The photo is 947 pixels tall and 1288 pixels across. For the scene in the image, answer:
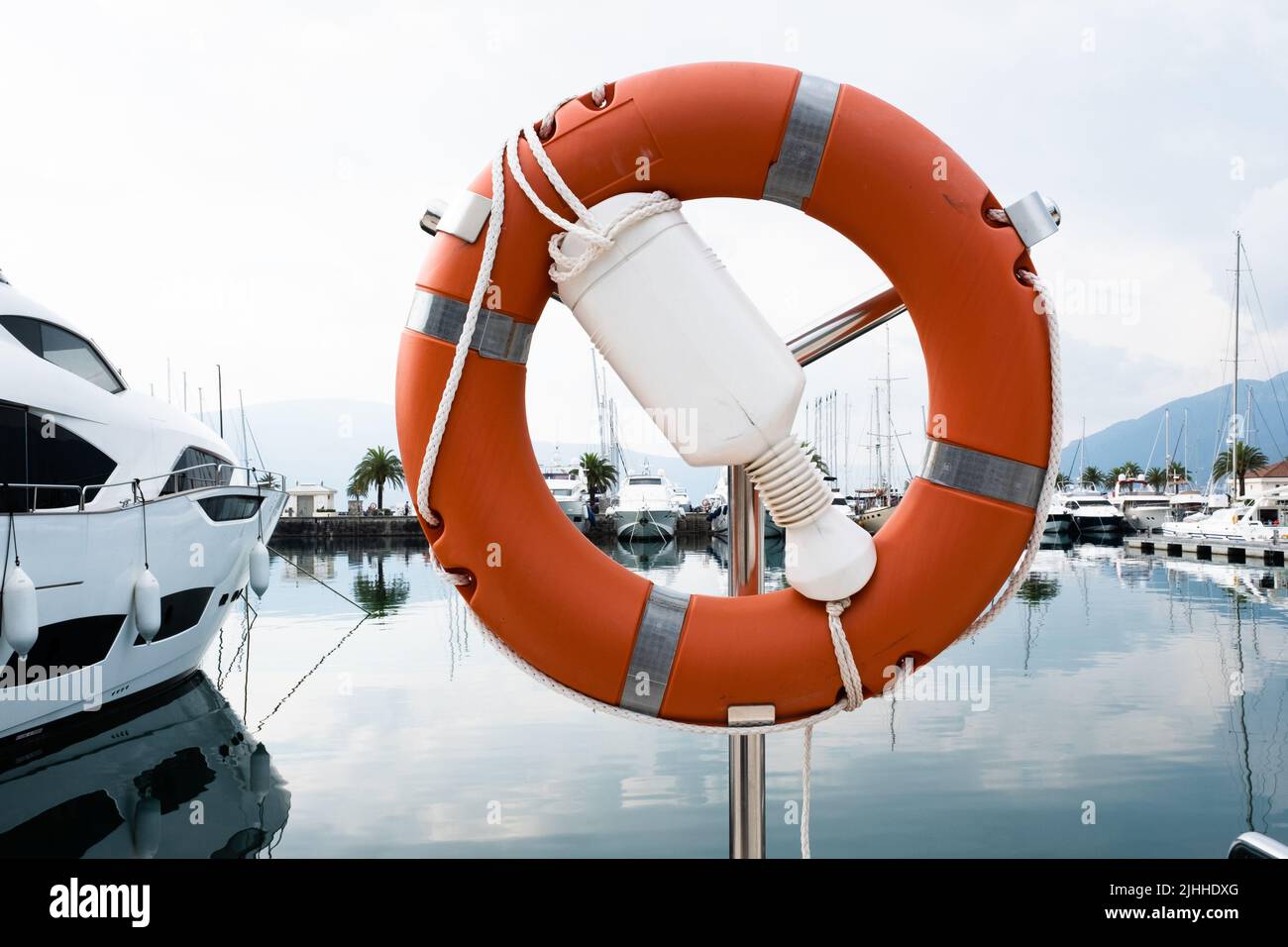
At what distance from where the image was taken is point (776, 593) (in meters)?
1.54

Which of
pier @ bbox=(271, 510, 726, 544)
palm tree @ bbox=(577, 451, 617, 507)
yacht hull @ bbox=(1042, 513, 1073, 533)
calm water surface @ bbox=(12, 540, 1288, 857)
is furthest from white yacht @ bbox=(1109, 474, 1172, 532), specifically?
calm water surface @ bbox=(12, 540, 1288, 857)

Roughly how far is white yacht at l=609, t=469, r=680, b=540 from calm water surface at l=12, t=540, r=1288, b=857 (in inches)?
734

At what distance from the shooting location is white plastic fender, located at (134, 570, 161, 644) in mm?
7312

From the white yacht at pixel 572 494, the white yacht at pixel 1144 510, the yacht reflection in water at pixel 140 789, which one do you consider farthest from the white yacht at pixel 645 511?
the yacht reflection in water at pixel 140 789

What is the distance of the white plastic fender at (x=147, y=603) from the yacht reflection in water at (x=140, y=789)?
3.19ft

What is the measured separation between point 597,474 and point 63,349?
113ft

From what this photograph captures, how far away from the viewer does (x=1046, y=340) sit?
4.89 ft

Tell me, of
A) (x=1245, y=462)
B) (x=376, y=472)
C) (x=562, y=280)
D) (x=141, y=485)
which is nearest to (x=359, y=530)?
(x=376, y=472)

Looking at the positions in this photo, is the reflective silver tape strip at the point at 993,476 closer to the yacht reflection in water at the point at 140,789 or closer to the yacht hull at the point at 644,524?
the yacht reflection in water at the point at 140,789

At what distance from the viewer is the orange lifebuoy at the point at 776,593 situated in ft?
4.85

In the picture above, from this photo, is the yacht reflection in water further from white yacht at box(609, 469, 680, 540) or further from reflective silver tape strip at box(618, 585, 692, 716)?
white yacht at box(609, 469, 680, 540)
